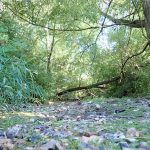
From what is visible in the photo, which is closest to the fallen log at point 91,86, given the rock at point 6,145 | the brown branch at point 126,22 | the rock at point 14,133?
the brown branch at point 126,22

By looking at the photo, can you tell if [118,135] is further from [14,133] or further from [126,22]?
[126,22]

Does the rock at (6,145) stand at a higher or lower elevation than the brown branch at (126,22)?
lower

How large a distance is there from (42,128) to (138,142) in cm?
105

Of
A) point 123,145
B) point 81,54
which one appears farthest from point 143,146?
point 81,54

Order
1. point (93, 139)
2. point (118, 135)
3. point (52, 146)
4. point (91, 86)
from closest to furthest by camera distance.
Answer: point (52, 146)
point (93, 139)
point (118, 135)
point (91, 86)

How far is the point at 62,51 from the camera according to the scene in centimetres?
1061

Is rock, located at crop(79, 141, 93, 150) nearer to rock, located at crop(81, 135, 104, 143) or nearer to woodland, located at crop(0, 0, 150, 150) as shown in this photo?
rock, located at crop(81, 135, 104, 143)

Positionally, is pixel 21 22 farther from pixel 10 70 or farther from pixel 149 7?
pixel 10 70

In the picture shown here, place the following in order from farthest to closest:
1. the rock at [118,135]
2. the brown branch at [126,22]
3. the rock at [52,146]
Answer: the brown branch at [126,22]
the rock at [118,135]
the rock at [52,146]

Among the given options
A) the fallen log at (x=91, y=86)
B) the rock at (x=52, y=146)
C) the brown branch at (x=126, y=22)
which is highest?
the brown branch at (x=126, y=22)

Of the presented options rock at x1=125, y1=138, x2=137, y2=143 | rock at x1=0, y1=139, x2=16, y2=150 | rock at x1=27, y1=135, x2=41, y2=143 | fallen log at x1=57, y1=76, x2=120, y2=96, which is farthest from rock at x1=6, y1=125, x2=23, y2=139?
fallen log at x1=57, y1=76, x2=120, y2=96

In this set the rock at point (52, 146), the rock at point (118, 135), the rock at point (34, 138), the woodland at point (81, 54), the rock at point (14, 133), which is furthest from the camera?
the woodland at point (81, 54)

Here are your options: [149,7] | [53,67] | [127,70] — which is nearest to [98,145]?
[149,7]

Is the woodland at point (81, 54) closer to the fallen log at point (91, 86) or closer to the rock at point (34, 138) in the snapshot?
the fallen log at point (91, 86)
